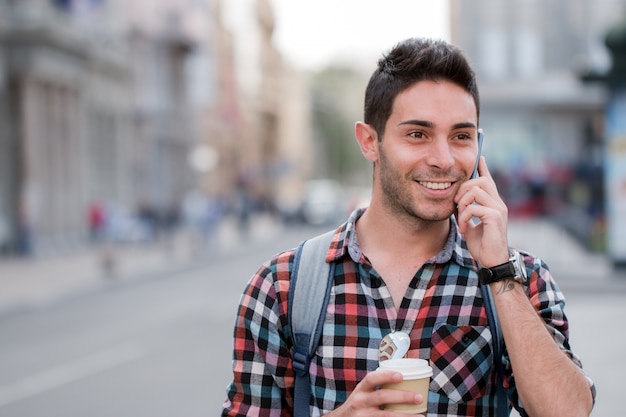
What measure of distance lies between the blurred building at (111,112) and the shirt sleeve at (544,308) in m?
26.2

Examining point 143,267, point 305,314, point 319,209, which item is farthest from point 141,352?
point 319,209

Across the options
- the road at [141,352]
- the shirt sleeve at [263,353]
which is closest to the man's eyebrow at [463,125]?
the shirt sleeve at [263,353]

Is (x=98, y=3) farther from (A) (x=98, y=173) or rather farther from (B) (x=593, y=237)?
(B) (x=593, y=237)

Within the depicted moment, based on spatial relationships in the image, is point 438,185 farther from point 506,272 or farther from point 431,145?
point 506,272

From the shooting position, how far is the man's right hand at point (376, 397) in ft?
6.97

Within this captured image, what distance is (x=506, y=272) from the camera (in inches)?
94.5

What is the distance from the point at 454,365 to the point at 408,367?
331mm

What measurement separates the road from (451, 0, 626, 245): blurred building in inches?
894

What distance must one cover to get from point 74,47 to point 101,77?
5248 mm

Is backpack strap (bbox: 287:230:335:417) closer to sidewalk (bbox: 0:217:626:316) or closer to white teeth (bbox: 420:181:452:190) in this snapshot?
white teeth (bbox: 420:181:452:190)

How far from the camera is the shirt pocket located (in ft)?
7.98

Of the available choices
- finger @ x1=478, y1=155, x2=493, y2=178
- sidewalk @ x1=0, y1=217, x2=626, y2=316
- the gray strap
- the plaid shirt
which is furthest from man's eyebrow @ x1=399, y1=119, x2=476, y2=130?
sidewalk @ x1=0, y1=217, x2=626, y2=316

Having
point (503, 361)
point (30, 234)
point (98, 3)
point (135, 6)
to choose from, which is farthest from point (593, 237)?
point (135, 6)

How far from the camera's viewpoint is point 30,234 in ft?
90.7
